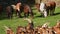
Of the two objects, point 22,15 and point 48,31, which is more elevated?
point 48,31

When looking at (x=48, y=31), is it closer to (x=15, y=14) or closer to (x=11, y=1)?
(x=15, y=14)

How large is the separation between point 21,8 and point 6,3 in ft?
26.7

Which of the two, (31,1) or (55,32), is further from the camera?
(31,1)

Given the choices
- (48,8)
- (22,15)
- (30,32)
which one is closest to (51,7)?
(48,8)

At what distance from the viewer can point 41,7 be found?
24.3 meters

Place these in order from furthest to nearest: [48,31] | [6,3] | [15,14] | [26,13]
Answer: [6,3]
[15,14]
[26,13]
[48,31]

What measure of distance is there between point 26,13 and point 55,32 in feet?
44.8

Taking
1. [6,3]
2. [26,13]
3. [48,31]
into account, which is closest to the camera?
[48,31]

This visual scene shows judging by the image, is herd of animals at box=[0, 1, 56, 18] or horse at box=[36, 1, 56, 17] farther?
horse at box=[36, 1, 56, 17]

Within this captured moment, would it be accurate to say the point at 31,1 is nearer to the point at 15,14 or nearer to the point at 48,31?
the point at 15,14

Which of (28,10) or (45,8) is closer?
(28,10)

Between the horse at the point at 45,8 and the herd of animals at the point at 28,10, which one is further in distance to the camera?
the horse at the point at 45,8

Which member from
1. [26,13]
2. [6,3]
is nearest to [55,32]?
[26,13]

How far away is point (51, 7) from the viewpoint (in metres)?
25.0
